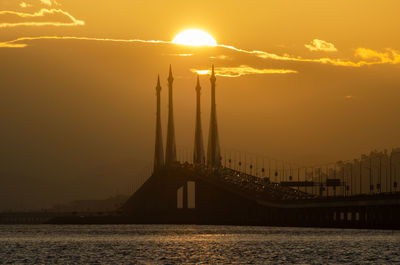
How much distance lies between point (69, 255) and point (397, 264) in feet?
124

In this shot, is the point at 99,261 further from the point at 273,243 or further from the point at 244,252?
the point at 273,243

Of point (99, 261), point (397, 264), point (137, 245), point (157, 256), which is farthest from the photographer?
point (137, 245)

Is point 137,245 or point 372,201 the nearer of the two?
point 137,245

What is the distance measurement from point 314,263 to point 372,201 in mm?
92715

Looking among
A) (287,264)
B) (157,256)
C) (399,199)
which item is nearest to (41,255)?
(157,256)

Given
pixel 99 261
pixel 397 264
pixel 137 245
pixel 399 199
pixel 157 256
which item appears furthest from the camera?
pixel 399 199

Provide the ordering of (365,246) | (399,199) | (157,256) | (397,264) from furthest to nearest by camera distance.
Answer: (399,199)
(365,246)
(157,256)
(397,264)

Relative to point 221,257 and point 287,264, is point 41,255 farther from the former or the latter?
point 287,264

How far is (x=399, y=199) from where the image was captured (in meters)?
187

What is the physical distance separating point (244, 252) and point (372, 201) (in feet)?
245

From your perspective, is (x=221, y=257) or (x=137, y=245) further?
(x=137, y=245)

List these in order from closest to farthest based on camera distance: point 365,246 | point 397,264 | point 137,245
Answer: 1. point 397,264
2. point 365,246
3. point 137,245

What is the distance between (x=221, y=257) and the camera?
11794cm

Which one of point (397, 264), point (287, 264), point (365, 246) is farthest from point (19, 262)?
point (365, 246)
